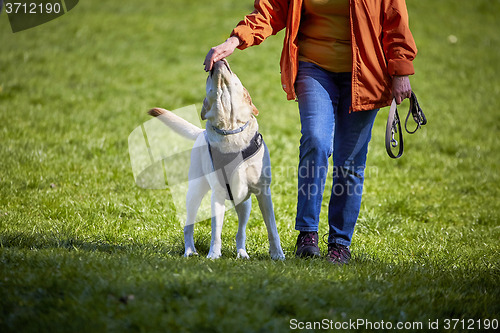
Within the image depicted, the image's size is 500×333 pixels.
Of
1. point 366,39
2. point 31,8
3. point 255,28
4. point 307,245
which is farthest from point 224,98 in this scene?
point 31,8

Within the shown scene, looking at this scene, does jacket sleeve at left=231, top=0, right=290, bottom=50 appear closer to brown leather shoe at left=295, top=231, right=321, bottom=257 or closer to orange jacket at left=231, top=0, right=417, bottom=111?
orange jacket at left=231, top=0, right=417, bottom=111

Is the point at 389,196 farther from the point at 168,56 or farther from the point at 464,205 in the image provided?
the point at 168,56

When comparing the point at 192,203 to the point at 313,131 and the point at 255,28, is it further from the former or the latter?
the point at 255,28

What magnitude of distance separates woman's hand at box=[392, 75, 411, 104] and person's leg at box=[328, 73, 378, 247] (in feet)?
0.71

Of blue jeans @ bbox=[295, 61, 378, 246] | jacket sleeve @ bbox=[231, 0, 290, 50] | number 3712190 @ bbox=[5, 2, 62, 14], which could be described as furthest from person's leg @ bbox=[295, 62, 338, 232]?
number 3712190 @ bbox=[5, 2, 62, 14]

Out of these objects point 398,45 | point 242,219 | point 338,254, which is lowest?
point 338,254

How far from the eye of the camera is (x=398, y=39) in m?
4.09

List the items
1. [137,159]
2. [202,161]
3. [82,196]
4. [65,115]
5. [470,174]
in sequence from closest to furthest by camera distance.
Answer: [202,161] → [82,196] → [137,159] → [470,174] → [65,115]

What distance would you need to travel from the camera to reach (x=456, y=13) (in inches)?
723

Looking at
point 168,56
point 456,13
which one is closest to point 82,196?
point 168,56

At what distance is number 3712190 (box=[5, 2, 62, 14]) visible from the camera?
44.2ft

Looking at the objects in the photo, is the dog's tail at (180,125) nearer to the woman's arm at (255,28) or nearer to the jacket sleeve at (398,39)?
the woman's arm at (255,28)

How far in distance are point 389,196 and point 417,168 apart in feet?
5.78

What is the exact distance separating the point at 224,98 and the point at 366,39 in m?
1.15
